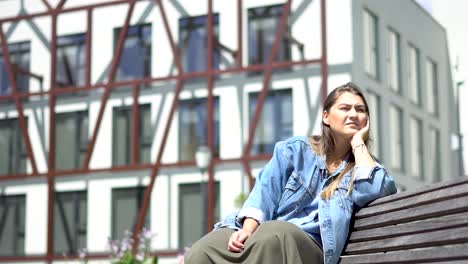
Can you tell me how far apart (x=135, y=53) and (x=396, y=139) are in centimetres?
707

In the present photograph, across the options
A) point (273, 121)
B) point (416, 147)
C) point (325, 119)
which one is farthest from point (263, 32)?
point (325, 119)

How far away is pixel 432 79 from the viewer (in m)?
29.4

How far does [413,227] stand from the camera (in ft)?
10.7

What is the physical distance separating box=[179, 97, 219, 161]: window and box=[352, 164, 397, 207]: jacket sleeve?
1991 cm

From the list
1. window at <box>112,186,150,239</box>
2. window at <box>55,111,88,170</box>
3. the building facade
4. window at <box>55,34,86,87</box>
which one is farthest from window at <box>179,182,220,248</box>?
window at <box>55,34,86,87</box>

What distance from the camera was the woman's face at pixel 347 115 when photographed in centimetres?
383

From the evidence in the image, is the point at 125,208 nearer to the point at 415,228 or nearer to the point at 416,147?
the point at 416,147

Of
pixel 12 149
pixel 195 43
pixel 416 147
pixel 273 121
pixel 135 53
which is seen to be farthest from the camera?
pixel 416 147

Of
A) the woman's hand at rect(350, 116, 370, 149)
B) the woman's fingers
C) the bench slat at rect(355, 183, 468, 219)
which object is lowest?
the woman's fingers

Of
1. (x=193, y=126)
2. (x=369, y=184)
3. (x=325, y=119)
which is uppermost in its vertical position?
(x=193, y=126)

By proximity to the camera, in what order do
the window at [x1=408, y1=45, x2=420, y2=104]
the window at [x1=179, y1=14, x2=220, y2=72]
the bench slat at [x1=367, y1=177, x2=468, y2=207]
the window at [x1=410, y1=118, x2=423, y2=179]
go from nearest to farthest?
the bench slat at [x1=367, y1=177, x2=468, y2=207], the window at [x1=179, y1=14, x2=220, y2=72], the window at [x1=410, y1=118, x2=423, y2=179], the window at [x1=408, y1=45, x2=420, y2=104]

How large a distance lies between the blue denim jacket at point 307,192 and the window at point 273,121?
62.2 feet

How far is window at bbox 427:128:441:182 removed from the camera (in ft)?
94.2

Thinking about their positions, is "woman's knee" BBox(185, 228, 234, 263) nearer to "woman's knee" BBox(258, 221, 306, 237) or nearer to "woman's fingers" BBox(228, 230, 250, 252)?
"woman's fingers" BBox(228, 230, 250, 252)
